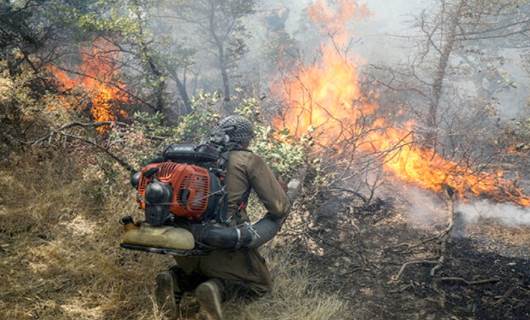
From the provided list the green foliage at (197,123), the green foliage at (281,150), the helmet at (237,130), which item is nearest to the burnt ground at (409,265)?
the green foliage at (281,150)

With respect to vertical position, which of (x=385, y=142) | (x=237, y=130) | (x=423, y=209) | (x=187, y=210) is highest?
(x=237, y=130)

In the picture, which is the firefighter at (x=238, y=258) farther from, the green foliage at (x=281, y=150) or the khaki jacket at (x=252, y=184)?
the green foliage at (x=281, y=150)

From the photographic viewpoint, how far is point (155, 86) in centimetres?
959

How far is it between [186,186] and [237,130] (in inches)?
33.3

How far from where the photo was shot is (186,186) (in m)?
3.01

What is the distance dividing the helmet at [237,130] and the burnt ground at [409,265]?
2.18 metres

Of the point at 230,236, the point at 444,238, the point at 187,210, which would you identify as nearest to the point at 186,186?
the point at 187,210

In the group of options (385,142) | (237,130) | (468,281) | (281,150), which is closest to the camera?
(237,130)

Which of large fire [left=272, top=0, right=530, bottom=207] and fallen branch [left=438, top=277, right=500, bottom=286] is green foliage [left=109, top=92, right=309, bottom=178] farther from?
fallen branch [left=438, top=277, right=500, bottom=286]

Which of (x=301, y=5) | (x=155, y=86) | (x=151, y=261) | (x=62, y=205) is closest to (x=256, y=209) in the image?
(x=151, y=261)

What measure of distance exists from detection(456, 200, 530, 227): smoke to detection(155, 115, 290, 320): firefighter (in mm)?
4826

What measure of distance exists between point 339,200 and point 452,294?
10.2ft

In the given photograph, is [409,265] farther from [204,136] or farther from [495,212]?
[204,136]

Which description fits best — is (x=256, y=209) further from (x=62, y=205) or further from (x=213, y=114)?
(x=62, y=205)
